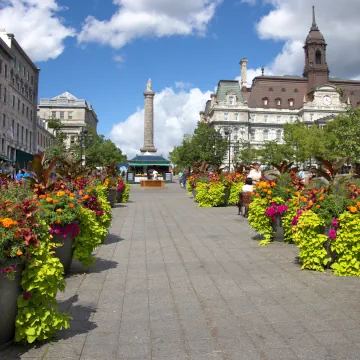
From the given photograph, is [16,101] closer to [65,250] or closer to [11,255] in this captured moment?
[65,250]

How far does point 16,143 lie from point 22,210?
180 feet

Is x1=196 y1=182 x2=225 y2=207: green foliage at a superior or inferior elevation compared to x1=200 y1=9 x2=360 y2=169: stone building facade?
inferior

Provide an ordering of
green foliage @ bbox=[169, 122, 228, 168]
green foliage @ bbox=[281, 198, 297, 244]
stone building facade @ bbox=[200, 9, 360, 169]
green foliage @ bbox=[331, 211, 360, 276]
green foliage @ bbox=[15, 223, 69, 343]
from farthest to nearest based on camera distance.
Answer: stone building facade @ bbox=[200, 9, 360, 169] < green foliage @ bbox=[169, 122, 228, 168] < green foliage @ bbox=[281, 198, 297, 244] < green foliage @ bbox=[331, 211, 360, 276] < green foliage @ bbox=[15, 223, 69, 343]

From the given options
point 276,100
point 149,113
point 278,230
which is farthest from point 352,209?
point 276,100

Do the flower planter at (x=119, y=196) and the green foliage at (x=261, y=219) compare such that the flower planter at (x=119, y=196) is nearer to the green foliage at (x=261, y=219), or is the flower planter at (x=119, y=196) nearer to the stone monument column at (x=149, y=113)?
the green foliage at (x=261, y=219)

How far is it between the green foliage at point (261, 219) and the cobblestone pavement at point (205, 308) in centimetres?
68

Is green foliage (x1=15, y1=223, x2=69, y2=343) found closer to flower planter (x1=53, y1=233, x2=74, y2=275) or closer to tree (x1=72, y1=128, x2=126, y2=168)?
flower planter (x1=53, y1=233, x2=74, y2=275)

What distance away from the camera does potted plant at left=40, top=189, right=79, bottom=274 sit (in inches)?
242

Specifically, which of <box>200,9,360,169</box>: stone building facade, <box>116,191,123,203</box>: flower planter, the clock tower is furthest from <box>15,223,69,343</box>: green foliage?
the clock tower

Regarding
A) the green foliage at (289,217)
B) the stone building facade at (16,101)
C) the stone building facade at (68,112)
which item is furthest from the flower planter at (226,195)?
the stone building facade at (68,112)

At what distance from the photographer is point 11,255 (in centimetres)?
361

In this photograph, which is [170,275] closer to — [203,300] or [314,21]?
[203,300]

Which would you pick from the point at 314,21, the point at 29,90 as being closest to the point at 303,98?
the point at 314,21

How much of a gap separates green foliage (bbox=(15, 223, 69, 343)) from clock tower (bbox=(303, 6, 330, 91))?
101 m
